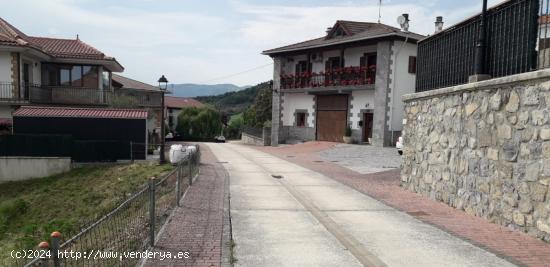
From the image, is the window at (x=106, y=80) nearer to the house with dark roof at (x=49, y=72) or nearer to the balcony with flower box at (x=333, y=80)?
the house with dark roof at (x=49, y=72)

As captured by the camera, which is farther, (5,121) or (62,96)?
(62,96)

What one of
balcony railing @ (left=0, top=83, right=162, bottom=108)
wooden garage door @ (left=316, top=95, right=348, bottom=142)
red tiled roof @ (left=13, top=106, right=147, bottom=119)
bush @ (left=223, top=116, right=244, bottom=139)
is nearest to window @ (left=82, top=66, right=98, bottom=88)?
balcony railing @ (left=0, top=83, right=162, bottom=108)

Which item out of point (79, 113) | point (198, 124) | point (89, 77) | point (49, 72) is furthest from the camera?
point (198, 124)

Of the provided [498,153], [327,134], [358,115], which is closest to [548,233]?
[498,153]

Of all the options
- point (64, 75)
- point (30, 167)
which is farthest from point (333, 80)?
point (30, 167)

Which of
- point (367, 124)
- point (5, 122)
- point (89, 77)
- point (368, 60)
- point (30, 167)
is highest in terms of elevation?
point (368, 60)

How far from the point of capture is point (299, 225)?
756cm

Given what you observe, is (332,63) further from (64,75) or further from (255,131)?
(64,75)

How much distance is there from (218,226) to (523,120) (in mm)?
5255

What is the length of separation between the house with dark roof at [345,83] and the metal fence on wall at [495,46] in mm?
14801

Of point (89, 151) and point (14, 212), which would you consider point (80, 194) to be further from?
point (89, 151)

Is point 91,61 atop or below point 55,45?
below

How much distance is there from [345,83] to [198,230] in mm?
22630

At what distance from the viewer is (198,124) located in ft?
185
